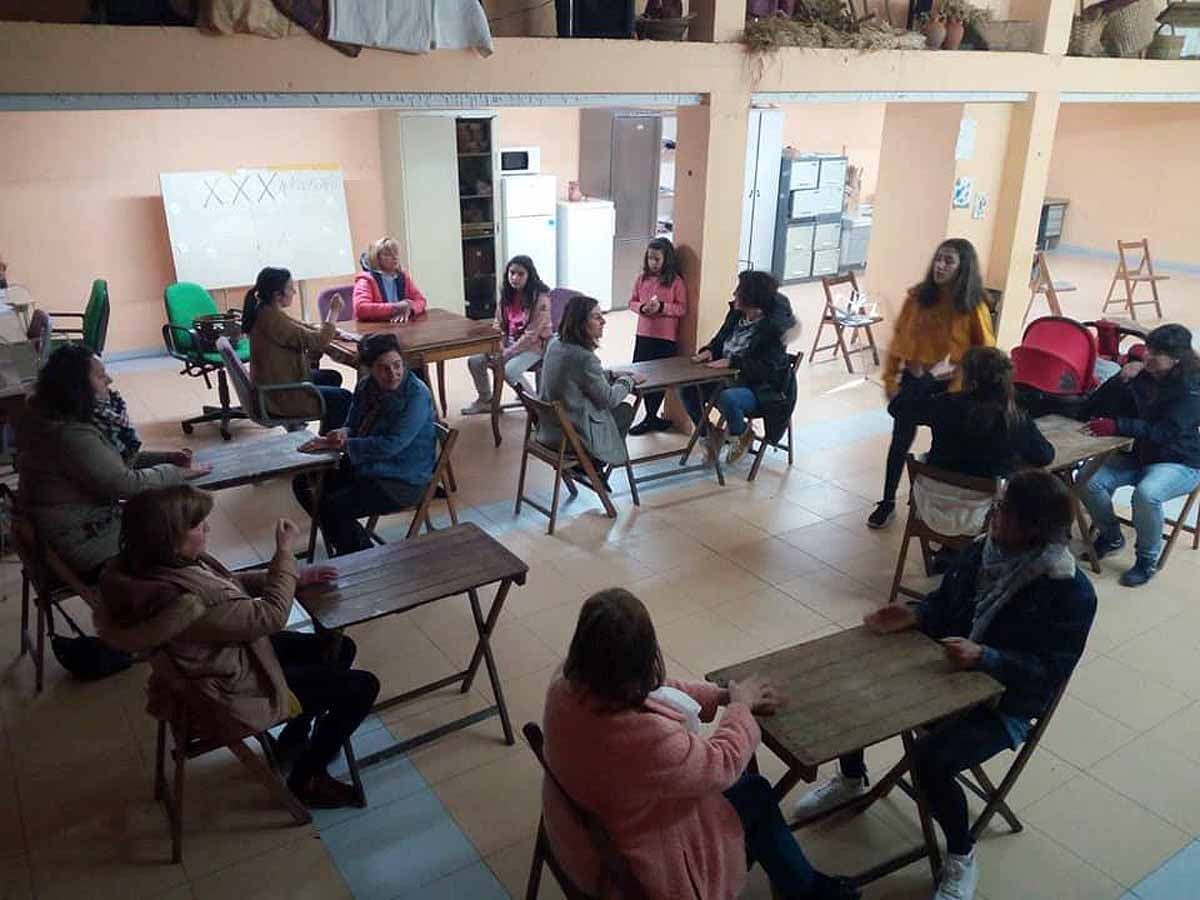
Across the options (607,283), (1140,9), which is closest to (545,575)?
(607,283)

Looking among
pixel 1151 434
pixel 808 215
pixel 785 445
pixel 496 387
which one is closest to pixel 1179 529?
pixel 1151 434

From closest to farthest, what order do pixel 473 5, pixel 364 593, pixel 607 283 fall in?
1. pixel 364 593
2. pixel 473 5
3. pixel 607 283

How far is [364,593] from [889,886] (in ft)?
5.82

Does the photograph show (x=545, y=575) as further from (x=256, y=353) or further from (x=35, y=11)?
(x=35, y=11)

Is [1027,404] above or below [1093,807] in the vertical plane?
above

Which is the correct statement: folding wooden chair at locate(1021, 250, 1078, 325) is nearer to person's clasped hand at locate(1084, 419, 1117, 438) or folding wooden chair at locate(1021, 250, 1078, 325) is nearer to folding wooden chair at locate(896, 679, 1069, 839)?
person's clasped hand at locate(1084, 419, 1117, 438)

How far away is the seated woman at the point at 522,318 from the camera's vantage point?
6.16m

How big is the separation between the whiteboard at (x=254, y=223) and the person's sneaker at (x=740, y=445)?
178 inches

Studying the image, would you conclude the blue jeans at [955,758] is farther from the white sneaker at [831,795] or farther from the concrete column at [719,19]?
the concrete column at [719,19]

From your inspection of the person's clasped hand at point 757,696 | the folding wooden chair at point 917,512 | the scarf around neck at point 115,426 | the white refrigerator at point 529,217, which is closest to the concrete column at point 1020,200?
the white refrigerator at point 529,217

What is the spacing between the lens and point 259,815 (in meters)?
2.92

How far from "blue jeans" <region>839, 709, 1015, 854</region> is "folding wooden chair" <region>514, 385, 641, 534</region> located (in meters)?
2.62

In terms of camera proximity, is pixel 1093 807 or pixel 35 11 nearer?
pixel 1093 807

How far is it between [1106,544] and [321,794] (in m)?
3.89
